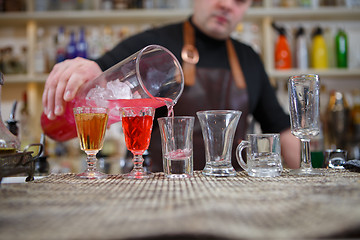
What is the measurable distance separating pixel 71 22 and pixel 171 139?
2.28 m

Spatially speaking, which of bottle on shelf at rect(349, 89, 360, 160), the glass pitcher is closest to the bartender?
the glass pitcher

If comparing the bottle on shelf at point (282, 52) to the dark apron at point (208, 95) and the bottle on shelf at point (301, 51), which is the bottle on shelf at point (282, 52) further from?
the dark apron at point (208, 95)

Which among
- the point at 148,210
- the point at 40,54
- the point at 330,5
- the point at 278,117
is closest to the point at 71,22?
the point at 40,54

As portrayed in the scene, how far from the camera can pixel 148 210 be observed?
19.0 inches

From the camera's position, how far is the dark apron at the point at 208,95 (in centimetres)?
177

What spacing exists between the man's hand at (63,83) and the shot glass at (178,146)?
1.14 feet

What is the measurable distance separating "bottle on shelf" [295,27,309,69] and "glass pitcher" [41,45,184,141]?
6.18ft

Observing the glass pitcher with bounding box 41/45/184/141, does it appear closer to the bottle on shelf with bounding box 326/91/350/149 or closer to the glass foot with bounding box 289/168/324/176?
the glass foot with bounding box 289/168/324/176

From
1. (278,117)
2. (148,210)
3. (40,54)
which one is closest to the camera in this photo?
(148,210)

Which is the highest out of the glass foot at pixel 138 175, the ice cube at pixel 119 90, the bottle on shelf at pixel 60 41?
the bottle on shelf at pixel 60 41

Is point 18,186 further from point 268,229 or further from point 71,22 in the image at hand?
point 71,22

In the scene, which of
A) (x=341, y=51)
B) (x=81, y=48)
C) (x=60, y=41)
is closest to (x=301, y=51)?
(x=341, y=51)

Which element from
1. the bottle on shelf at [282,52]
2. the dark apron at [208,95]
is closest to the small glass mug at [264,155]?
the dark apron at [208,95]

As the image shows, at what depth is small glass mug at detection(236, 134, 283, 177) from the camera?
877 millimetres
